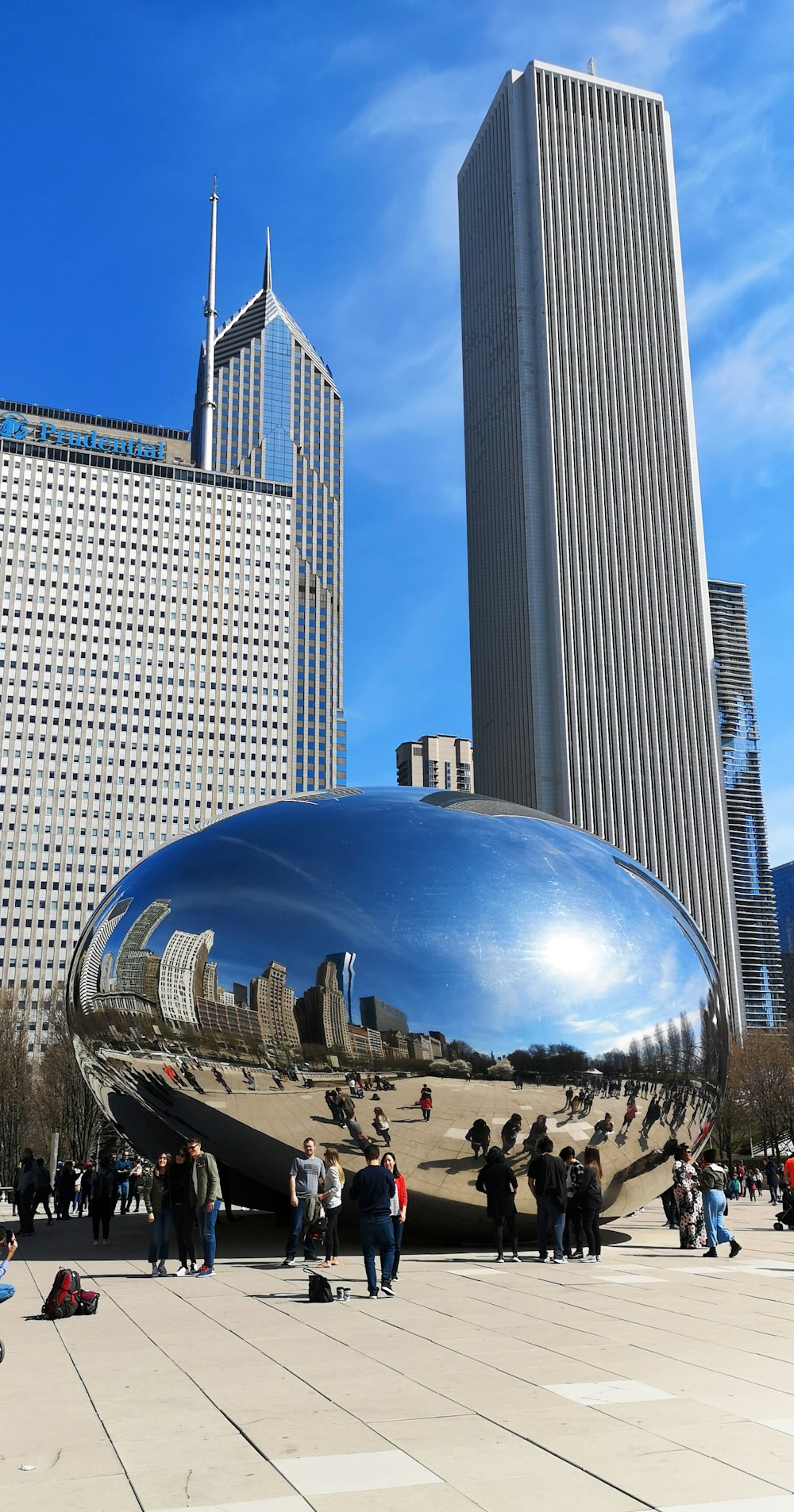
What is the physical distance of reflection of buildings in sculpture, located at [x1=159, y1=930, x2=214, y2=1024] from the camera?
1401cm

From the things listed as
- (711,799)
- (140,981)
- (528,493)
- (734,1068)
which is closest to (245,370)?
(528,493)

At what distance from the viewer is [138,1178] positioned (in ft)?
106

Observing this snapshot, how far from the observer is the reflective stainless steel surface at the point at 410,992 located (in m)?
13.3

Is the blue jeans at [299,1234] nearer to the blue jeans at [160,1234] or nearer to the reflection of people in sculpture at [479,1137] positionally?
the blue jeans at [160,1234]

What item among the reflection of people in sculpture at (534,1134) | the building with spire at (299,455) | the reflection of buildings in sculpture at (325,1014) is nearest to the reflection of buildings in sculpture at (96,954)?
the reflection of buildings in sculpture at (325,1014)

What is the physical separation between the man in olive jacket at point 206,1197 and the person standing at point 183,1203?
0.22ft

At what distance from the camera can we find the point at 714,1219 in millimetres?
15500

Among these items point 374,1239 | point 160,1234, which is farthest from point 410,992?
point 160,1234

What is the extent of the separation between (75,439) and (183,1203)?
14766cm

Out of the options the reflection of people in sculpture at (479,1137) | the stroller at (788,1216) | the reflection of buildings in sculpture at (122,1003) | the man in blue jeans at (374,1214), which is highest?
the reflection of buildings in sculpture at (122,1003)

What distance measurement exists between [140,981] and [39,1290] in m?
3.56

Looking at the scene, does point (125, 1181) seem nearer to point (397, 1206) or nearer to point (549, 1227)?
point (549, 1227)

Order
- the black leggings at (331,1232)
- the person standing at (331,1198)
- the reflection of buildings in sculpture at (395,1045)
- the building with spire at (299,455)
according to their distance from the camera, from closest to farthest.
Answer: the reflection of buildings in sculpture at (395,1045) → the person standing at (331,1198) → the black leggings at (331,1232) → the building with spire at (299,455)

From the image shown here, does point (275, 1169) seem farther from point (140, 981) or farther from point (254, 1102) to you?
point (140, 981)
